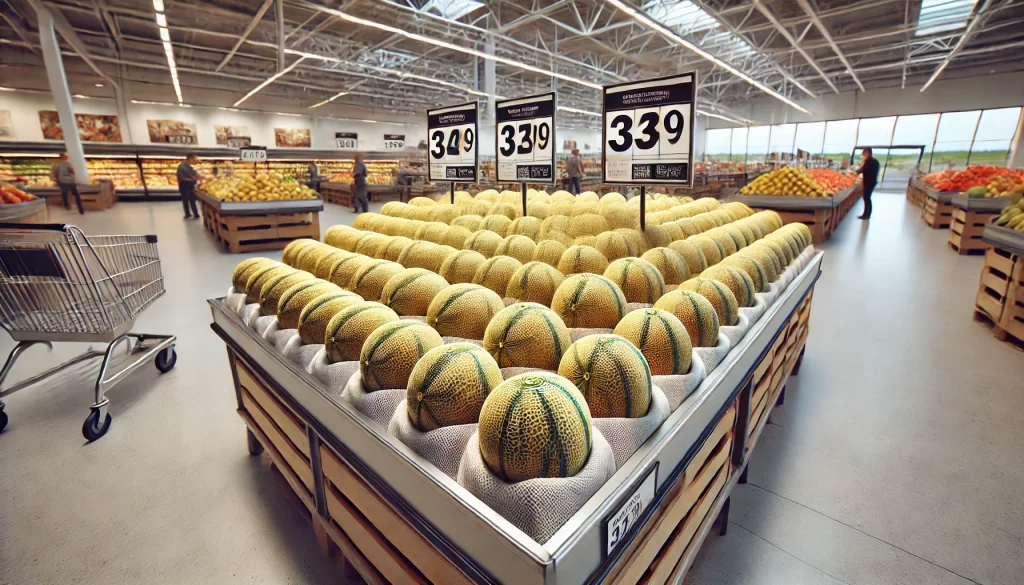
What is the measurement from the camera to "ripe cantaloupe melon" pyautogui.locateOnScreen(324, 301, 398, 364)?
57.6 inches

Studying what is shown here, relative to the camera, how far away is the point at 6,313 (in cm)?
269

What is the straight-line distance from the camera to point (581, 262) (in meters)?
1.99

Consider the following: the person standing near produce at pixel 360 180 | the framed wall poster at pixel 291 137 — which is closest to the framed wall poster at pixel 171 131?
the framed wall poster at pixel 291 137

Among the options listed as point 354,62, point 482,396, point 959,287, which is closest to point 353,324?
point 482,396

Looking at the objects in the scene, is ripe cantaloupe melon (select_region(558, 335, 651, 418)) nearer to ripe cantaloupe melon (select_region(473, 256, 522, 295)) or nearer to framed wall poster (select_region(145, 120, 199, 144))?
ripe cantaloupe melon (select_region(473, 256, 522, 295))

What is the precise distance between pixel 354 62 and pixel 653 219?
48.7 ft

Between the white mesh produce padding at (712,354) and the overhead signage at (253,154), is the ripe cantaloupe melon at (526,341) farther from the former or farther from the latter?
the overhead signage at (253,154)

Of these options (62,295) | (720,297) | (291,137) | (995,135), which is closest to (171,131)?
(291,137)

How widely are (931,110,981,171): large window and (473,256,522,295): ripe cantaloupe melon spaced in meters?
29.2

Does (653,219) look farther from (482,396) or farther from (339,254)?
(482,396)

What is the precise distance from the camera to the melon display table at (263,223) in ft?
23.8

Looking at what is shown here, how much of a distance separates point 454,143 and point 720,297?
2.31 m

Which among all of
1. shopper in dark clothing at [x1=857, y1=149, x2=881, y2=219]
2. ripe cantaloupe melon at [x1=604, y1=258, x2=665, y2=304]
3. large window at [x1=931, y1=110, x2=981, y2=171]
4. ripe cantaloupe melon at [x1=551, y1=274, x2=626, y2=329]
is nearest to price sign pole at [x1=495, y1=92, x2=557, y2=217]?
ripe cantaloupe melon at [x1=604, y1=258, x2=665, y2=304]

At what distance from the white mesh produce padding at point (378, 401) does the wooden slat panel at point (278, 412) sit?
447 millimetres
